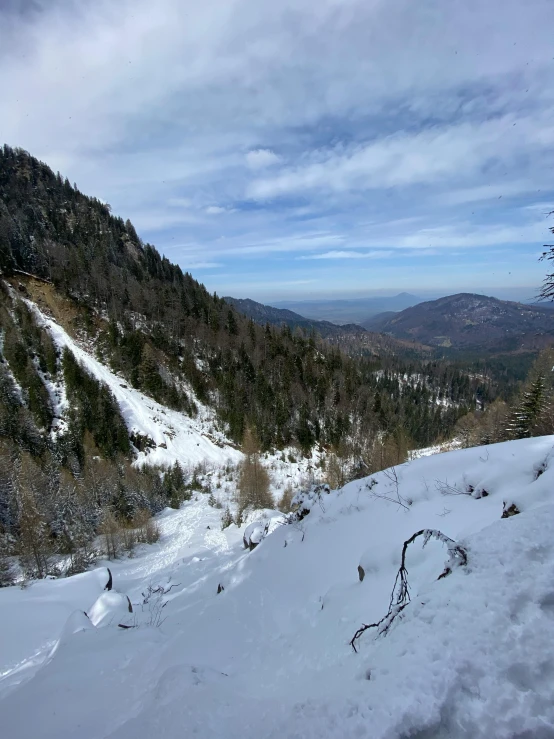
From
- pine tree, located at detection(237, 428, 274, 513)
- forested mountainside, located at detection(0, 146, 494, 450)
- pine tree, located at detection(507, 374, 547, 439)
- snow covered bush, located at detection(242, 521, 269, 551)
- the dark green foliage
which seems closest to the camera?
snow covered bush, located at detection(242, 521, 269, 551)

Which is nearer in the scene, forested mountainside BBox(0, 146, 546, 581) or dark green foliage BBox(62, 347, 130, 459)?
forested mountainside BBox(0, 146, 546, 581)

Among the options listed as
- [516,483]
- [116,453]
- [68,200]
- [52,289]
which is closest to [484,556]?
[516,483]

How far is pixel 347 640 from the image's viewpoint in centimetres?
447

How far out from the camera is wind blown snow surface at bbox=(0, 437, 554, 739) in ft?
7.96

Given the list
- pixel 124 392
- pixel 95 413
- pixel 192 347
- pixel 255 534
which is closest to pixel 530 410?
pixel 255 534

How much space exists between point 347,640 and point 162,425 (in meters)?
46.1

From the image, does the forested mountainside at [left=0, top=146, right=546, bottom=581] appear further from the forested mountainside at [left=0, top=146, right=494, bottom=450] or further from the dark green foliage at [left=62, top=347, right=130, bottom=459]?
the forested mountainside at [left=0, top=146, right=494, bottom=450]

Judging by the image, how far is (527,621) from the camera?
104 inches

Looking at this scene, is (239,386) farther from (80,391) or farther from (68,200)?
(68,200)

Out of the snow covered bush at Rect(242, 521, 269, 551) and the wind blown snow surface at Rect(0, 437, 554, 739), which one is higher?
the wind blown snow surface at Rect(0, 437, 554, 739)

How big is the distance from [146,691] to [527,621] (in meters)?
4.62

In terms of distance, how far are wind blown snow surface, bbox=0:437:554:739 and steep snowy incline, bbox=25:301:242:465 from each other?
34574 millimetres

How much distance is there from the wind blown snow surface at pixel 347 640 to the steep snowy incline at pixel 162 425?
34.6 metres

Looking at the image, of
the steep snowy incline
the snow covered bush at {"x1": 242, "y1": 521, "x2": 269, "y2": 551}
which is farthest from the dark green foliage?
the snow covered bush at {"x1": 242, "y1": 521, "x2": 269, "y2": 551}
